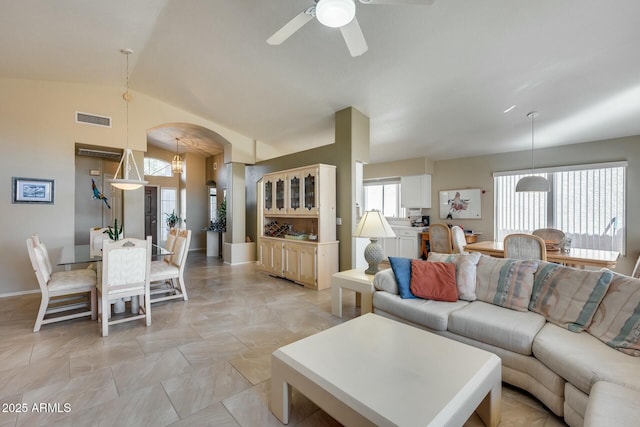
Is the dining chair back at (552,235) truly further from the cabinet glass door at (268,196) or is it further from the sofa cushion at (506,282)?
the cabinet glass door at (268,196)

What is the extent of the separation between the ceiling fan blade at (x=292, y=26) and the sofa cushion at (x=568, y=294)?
2776 mm

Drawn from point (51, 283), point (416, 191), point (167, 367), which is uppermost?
point (416, 191)

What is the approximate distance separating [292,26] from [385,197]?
18.3ft

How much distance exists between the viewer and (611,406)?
1.24 m

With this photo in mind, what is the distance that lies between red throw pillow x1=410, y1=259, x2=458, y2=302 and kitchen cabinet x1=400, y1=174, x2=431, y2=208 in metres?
3.98

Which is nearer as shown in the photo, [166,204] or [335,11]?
[335,11]

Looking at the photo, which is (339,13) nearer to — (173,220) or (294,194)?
(294,194)

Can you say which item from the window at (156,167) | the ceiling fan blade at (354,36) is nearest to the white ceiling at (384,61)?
the ceiling fan blade at (354,36)

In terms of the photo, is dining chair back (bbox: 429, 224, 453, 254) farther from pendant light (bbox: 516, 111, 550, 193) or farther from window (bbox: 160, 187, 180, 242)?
window (bbox: 160, 187, 180, 242)

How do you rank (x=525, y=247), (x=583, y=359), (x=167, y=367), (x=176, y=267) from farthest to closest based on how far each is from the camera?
1. (x=176, y=267)
2. (x=525, y=247)
3. (x=167, y=367)
4. (x=583, y=359)

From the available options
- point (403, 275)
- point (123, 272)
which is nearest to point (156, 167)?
point (123, 272)

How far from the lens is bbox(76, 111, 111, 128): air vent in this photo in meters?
4.77

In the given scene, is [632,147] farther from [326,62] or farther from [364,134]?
[326,62]

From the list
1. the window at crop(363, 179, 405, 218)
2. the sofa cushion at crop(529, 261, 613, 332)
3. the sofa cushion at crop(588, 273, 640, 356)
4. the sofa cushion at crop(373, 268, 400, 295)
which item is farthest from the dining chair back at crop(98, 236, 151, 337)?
the window at crop(363, 179, 405, 218)
